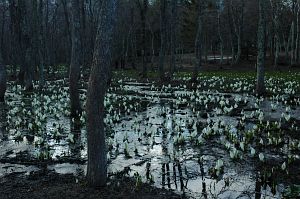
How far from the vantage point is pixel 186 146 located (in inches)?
428

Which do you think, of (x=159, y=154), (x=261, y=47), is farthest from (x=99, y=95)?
(x=261, y=47)

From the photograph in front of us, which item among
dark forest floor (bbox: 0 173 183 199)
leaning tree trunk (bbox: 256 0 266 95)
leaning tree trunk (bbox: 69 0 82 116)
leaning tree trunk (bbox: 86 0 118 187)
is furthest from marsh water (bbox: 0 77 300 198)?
leaning tree trunk (bbox: 256 0 266 95)

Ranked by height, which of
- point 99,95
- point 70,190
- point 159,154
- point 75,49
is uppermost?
point 75,49

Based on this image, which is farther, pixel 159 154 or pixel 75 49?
pixel 75 49

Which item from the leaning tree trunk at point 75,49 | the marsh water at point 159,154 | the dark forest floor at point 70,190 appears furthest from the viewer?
the leaning tree trunk at point 75,49

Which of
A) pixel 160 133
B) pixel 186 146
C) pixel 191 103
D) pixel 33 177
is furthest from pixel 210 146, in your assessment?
pixel 191 103

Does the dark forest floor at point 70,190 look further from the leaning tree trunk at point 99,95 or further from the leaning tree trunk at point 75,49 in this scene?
the leaning tree trunk at point 75,49

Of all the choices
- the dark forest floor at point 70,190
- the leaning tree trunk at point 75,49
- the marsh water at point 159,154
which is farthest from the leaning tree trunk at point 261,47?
the dark forest floor at point 70,190

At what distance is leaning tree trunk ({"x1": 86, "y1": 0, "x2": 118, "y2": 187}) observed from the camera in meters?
7.02

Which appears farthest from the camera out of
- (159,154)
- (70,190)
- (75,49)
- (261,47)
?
(261,47)

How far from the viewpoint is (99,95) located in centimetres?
723

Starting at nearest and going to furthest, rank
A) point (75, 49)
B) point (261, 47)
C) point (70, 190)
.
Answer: point (70, 190) < point (75, 49) < point (261, 47)

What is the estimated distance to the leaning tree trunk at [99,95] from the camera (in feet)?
23.0

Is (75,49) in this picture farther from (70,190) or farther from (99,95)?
(70,190)
